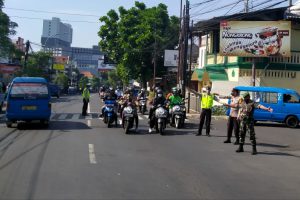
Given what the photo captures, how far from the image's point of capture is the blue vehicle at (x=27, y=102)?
18156mm

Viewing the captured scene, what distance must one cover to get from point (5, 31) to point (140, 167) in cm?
3562

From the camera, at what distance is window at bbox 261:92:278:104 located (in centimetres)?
2338

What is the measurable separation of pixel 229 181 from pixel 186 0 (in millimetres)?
22470

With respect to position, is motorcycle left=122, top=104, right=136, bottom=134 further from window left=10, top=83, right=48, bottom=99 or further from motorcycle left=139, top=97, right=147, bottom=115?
motorcycle left=139, top=97, right=147, bottom=115

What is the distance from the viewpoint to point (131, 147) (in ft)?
44.9

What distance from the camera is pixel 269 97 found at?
2341 cm

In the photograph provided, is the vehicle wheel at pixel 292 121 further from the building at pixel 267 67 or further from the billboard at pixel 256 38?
the billboard at pixel 256 38

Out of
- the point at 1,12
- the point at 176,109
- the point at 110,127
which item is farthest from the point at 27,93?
the point at 1,12

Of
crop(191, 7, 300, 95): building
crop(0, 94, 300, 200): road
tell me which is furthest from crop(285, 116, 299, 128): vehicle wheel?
crop(191, 7, 300, 95): building

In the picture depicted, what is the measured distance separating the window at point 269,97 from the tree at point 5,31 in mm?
26911

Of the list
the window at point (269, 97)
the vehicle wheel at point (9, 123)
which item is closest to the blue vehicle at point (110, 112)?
the vehicle wheel at point (9, 123)

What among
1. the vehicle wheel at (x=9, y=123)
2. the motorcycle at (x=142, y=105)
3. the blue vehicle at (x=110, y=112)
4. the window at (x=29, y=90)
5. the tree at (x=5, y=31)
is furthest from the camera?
the tree at (x=5, y=31)

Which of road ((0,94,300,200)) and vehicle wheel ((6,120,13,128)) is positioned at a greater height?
vehicle wheel ((6,120,13,128))

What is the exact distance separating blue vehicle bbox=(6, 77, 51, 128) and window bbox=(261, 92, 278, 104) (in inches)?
404
